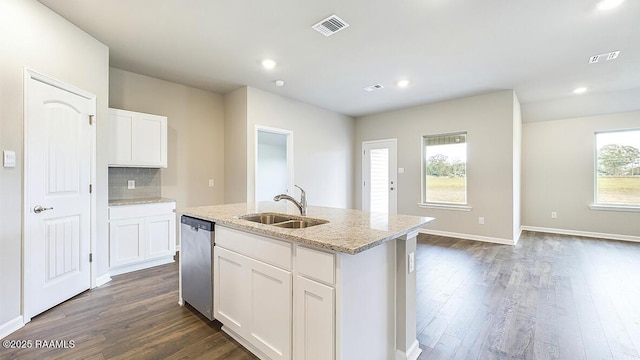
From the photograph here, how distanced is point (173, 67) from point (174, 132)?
40.0 inches

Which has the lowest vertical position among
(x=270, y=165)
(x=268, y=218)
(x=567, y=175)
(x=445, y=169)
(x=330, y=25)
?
(x=268, y=218)

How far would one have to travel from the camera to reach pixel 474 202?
4.95m

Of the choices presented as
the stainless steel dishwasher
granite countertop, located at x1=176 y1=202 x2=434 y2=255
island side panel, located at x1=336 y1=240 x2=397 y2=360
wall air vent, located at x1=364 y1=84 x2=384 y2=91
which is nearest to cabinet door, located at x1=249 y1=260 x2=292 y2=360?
granite countertop, located at x1=176 y1=202 x2=434 y2=255

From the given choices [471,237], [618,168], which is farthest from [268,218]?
[618,168]

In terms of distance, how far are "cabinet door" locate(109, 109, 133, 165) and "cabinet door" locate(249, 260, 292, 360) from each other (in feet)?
8.94

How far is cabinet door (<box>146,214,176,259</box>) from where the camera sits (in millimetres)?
3426

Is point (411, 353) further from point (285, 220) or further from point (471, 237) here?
point (471, 237)

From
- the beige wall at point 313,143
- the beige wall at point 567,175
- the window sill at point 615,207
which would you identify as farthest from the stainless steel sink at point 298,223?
the window sill at point 615,207

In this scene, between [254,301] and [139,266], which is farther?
[139,266]

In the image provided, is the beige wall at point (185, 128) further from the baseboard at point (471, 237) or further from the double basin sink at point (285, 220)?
the baseboard at point (471, 237)

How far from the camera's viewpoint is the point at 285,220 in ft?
7.34

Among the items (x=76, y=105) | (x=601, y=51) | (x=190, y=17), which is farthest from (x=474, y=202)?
(x=76, y=105)

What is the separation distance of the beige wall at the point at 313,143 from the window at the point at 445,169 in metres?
1.79

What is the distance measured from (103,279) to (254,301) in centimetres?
234
